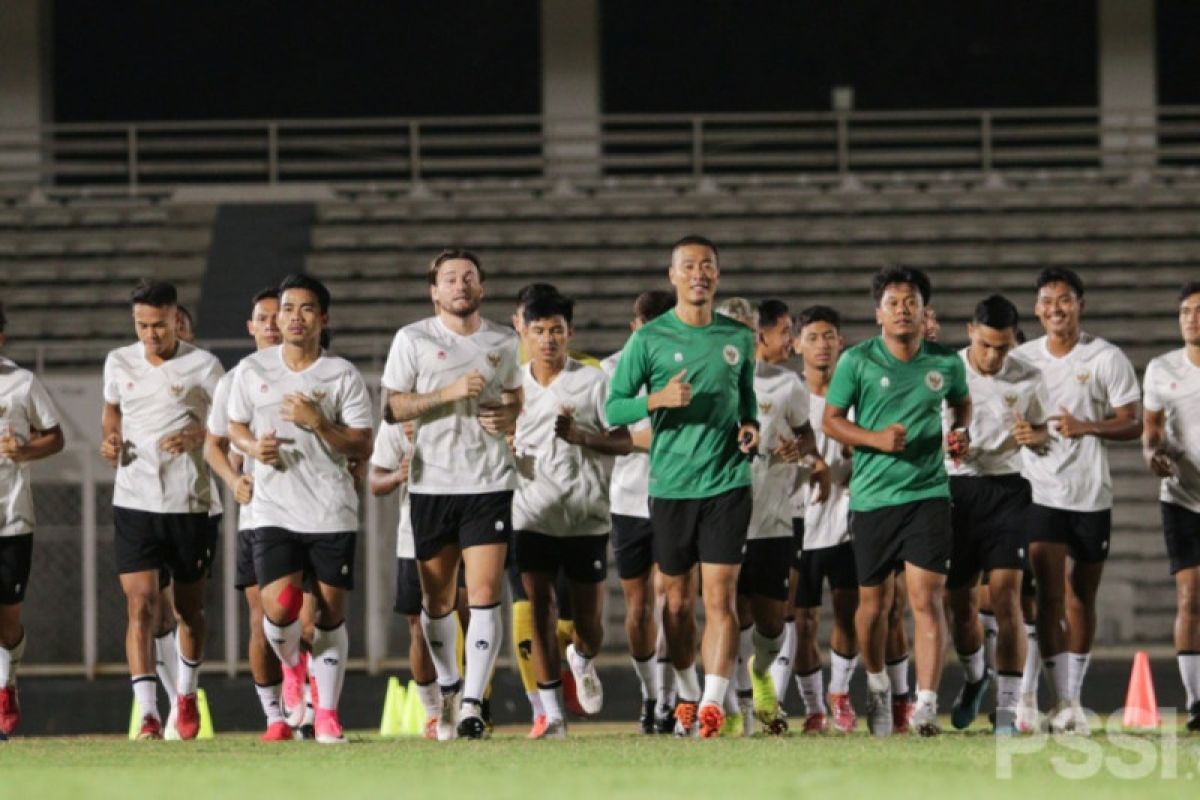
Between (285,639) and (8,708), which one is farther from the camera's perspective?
(8,708)

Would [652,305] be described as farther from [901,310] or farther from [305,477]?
[305,477]

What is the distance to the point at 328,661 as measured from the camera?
10.2 meters

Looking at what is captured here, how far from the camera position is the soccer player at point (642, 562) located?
11273mm

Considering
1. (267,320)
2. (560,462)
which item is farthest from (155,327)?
(560,462)

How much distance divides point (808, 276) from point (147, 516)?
12275mm

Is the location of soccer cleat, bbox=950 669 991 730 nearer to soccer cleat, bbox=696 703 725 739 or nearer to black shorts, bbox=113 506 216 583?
soccer cleat, bbox=696 703 725 739

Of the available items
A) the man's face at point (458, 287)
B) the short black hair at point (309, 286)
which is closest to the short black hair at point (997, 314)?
the man's face at point (458, 287)

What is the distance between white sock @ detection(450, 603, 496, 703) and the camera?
386 inches

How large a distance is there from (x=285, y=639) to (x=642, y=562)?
2.18m

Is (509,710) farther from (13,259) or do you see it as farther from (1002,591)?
(13,259)

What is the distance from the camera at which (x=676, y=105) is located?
87.7ft

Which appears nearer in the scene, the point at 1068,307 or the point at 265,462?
the point at 265,462

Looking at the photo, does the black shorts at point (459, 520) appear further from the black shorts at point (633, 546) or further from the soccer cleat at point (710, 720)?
the black shorts at point (633, 546)

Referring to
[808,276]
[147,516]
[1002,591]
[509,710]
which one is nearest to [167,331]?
[147,516]
